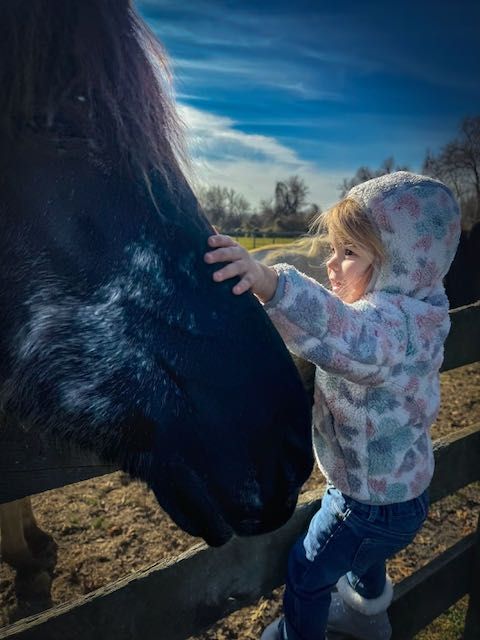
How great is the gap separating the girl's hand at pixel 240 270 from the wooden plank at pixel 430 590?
1.72 m

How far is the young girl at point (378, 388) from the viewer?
1.59m

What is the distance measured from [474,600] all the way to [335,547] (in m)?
1.50

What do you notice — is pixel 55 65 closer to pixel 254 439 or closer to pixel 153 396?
pixel 153 396

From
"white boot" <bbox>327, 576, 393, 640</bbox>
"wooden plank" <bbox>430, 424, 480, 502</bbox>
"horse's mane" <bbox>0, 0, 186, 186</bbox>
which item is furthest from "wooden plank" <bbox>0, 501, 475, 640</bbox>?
"horse's mane" <bbox>0, 0, 186, 186</bbox>

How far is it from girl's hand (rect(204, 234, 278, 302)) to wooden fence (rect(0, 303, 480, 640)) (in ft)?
2.14

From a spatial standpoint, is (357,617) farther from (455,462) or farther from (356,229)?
(356,229)

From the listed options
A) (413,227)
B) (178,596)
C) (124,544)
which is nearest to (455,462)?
(413,227)

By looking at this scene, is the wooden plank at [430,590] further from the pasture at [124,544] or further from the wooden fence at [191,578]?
the pasture at [124,544]

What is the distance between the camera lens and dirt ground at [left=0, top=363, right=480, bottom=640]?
311 cm

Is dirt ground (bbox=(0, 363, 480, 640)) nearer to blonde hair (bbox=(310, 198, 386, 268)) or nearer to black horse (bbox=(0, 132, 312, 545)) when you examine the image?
black horse (bbox=(0, 132, 312, 545))

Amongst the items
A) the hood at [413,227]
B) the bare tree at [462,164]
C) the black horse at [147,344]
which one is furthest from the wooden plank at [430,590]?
the bare tree at [462,164]

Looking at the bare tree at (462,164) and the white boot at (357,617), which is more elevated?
the bare tree at (462,164)

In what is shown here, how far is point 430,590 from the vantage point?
2.40 metres

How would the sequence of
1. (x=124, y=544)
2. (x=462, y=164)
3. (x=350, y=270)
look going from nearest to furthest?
(x=350, y=270), (x=124, y=544), (x=462, y=164)
